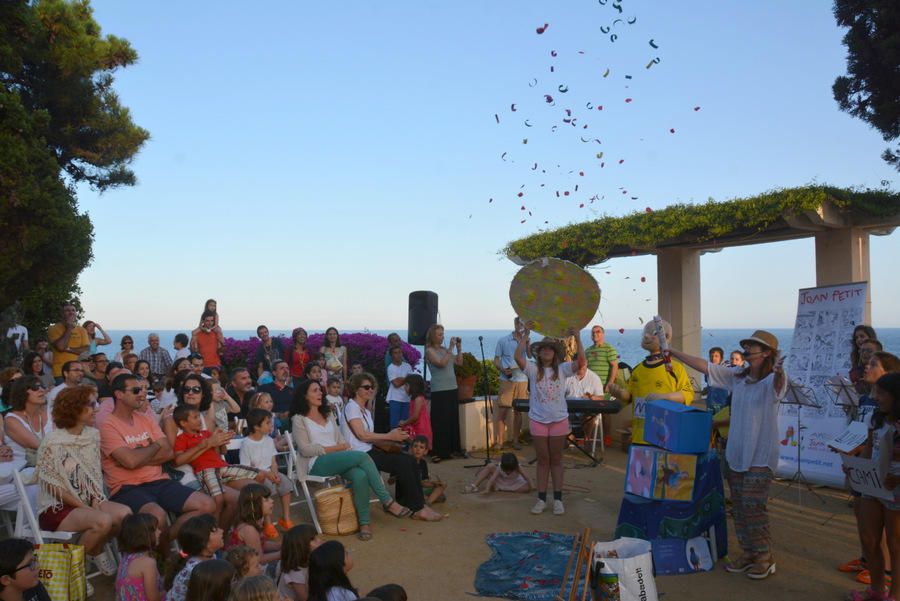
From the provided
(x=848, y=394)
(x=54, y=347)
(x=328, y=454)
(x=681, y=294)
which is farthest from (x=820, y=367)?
(x=54, y=347)

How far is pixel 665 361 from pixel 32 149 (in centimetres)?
921

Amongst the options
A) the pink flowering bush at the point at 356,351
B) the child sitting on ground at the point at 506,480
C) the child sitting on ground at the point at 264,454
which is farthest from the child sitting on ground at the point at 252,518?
the pink flowering bush at the point at 356,351

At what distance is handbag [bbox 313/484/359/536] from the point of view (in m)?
5.91

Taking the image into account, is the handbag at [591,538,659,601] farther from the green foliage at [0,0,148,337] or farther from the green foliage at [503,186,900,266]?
the green foliage at [0,0,148,337]

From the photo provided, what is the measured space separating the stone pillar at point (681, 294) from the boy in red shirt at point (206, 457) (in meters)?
8.10

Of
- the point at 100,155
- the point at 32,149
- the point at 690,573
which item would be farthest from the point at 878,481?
the point at 100,155

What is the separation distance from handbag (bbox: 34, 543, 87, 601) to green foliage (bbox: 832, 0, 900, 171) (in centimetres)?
888

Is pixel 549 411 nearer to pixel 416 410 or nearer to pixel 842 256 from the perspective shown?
pixel 416 410

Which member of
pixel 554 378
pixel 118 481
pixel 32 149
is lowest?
pixel 118 481

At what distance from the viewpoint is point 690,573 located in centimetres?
488

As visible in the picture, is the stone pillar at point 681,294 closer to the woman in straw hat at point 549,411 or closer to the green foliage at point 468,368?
the green foliage at point 468,368

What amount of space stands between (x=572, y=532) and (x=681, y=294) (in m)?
6.78

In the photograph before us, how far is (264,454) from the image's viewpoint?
592 centimetres

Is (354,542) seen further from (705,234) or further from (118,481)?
(705,234)
